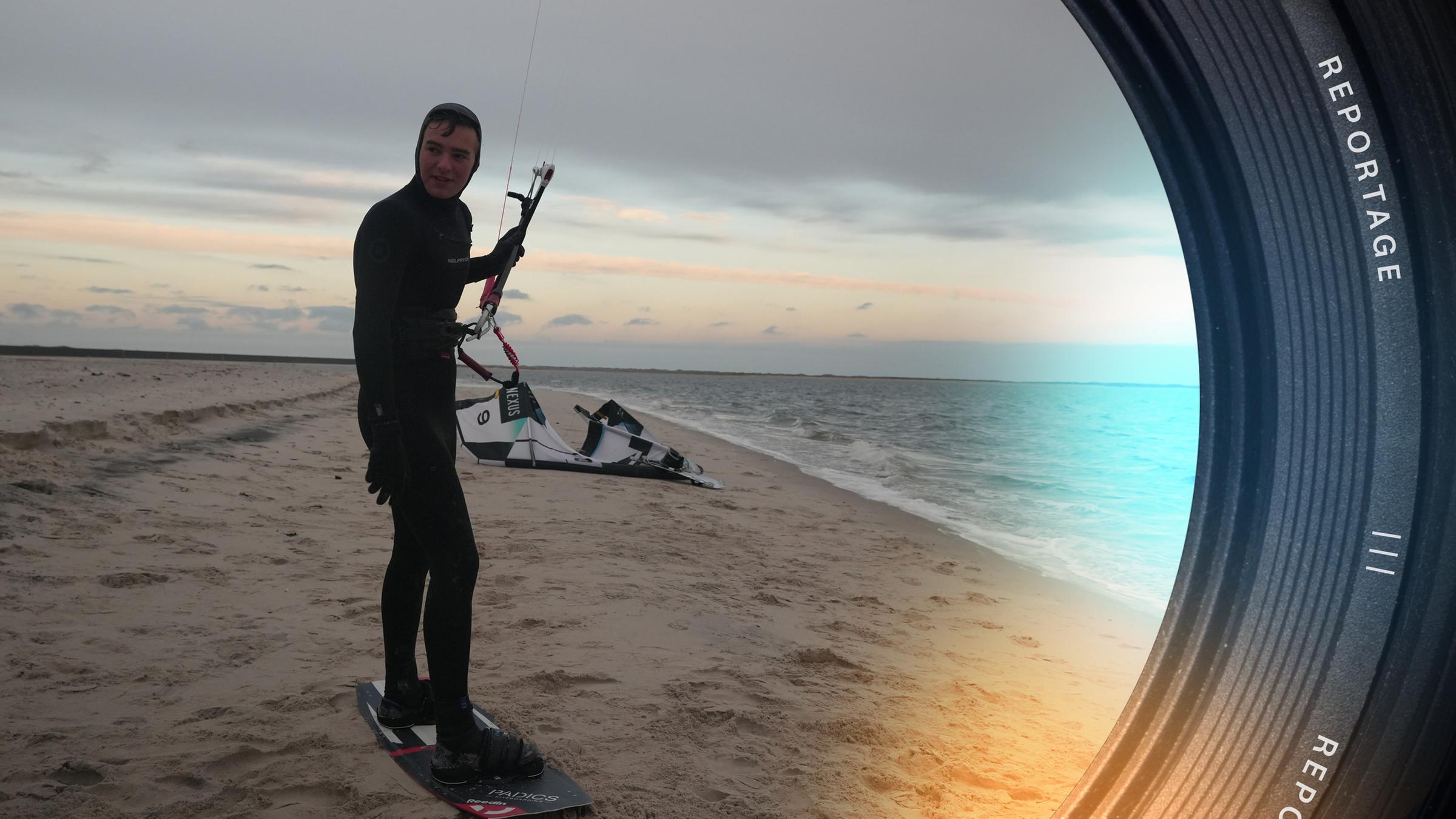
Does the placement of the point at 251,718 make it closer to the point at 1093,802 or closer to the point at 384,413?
the point at 384,413

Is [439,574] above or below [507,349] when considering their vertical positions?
below

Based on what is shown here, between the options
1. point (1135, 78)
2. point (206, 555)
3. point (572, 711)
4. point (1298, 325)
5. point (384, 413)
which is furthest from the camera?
point (206, 555)

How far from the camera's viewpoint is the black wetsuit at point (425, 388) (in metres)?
2.80

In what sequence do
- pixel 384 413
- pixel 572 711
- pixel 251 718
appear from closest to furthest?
pixel 384 413
pixel 251 718
pixel 572 711

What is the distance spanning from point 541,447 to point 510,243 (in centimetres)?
742

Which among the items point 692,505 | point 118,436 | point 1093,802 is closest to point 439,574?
point 1093,802

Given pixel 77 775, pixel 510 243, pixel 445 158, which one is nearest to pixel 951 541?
pixel 510 243

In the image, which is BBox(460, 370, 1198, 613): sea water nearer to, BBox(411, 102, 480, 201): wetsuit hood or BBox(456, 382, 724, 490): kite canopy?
BBox(456, 382, 724, 490): kite canopy

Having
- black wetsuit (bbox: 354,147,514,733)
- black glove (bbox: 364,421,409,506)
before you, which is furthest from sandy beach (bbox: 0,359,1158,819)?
black glove (bbox: 364,421,409,506)

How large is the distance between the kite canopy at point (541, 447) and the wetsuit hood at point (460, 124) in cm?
728

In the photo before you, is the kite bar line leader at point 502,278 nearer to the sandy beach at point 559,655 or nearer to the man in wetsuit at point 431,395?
the man in wetsuit at point 431,395

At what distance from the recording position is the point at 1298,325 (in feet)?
5.60

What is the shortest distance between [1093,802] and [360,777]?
2274 mm

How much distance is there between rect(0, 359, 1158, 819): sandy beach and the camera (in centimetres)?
286
